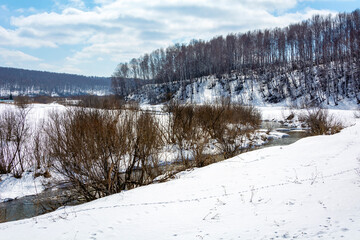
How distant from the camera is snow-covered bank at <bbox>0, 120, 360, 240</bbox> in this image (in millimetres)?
4469

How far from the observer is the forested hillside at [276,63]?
4128 cm

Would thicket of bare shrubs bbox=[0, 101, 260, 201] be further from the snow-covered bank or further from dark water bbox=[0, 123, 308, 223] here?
the snow-covered bank

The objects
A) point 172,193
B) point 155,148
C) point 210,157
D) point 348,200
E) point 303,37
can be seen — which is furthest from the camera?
point 303,37

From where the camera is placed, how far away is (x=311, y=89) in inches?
1678

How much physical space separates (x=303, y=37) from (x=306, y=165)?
164 ft

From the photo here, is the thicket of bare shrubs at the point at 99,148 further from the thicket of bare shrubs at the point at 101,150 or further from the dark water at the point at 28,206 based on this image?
the dark water at the point at 28,206

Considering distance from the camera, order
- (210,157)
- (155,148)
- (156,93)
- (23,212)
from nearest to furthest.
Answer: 1. (23,212)
2. (155,148)
3. (210,157)
4. (156,93)

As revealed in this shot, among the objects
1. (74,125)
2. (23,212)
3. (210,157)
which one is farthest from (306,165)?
(23,212)

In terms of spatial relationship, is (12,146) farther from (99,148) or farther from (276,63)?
(276,63)

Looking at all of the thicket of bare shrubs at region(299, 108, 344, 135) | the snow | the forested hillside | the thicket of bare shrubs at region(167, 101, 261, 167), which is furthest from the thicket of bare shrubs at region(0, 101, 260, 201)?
the forested hillside

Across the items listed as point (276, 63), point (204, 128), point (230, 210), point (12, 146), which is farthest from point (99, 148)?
point (276, 63)

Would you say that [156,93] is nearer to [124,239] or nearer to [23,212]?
[23,212]

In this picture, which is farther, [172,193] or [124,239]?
[172,193]

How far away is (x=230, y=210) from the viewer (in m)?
5.59
